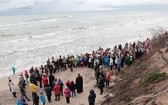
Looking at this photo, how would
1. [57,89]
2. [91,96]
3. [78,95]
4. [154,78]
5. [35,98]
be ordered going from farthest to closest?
[78,95] → [57,89] → [35,98] → [91,96] → [154,78]

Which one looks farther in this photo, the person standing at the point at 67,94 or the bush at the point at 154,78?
the person standing at the point at 67,94

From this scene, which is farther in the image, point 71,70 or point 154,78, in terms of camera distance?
point 71,70

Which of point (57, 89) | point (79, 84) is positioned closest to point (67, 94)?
point (57, 89)

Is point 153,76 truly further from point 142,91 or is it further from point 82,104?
point 82,104

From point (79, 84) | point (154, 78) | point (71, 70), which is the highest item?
point (154, 78)

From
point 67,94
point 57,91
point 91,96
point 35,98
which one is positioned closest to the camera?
point 91,96

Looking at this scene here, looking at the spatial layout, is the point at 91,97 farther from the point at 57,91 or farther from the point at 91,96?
the point at 57,91

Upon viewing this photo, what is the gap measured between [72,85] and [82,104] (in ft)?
5.73

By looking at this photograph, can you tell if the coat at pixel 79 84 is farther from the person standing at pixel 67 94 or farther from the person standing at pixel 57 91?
the person standing at pixel 67 94

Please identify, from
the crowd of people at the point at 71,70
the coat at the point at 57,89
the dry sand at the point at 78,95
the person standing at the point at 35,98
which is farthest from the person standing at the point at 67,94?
the person standing at the point at 35,98

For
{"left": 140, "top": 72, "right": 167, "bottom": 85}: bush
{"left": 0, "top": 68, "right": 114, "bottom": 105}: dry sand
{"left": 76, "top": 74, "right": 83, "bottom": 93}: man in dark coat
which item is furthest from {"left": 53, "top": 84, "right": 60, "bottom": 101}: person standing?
{"left": 140, "top": 72, "right": 167, "bottom": 85}: bush

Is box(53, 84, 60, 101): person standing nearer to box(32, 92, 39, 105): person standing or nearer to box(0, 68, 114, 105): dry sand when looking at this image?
box(0, 68, 114, 105): dry sand

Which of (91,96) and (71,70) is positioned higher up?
(91,96)

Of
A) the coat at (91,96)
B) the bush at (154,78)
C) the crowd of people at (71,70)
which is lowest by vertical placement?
the crowd of people at (71,70)
